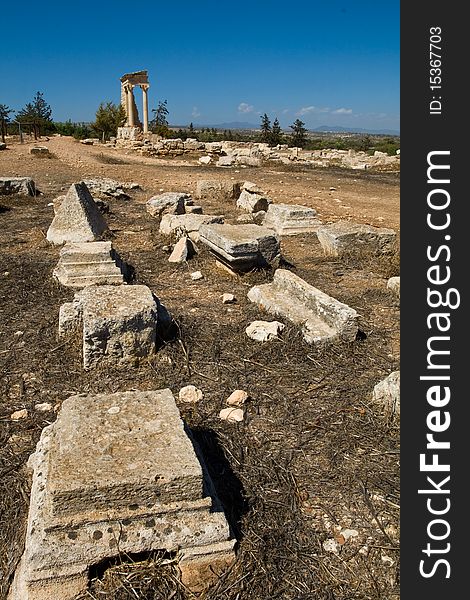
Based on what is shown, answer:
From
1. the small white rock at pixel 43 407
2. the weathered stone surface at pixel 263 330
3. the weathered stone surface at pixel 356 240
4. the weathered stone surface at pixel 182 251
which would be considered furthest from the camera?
the weathered stone surface at pixel 356 240

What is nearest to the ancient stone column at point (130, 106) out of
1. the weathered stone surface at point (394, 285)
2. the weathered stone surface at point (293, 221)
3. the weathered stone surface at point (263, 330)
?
the weathered stone surface at point (293, 221)

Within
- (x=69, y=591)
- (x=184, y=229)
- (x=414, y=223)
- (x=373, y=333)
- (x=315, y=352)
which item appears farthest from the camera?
(x=184, y=229)

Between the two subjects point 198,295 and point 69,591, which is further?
point 198,295

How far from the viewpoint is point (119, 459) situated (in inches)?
93.1

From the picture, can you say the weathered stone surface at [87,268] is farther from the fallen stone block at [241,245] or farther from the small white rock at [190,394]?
the small white rock at [190,394]

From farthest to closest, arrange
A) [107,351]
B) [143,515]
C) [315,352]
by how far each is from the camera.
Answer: [315,352], [107,351], [143,515]

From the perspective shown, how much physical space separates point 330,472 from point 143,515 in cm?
118

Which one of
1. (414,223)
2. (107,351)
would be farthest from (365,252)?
(414,223)

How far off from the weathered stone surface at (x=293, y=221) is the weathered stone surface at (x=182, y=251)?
214 centimetres

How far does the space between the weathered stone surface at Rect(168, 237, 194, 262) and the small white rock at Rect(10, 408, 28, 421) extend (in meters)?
3.69

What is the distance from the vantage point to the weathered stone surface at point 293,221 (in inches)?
351

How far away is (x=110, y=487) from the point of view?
87.1 inches

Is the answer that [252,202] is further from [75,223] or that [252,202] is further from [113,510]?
[113,510]

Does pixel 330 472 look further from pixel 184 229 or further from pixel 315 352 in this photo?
pixel 184 229
